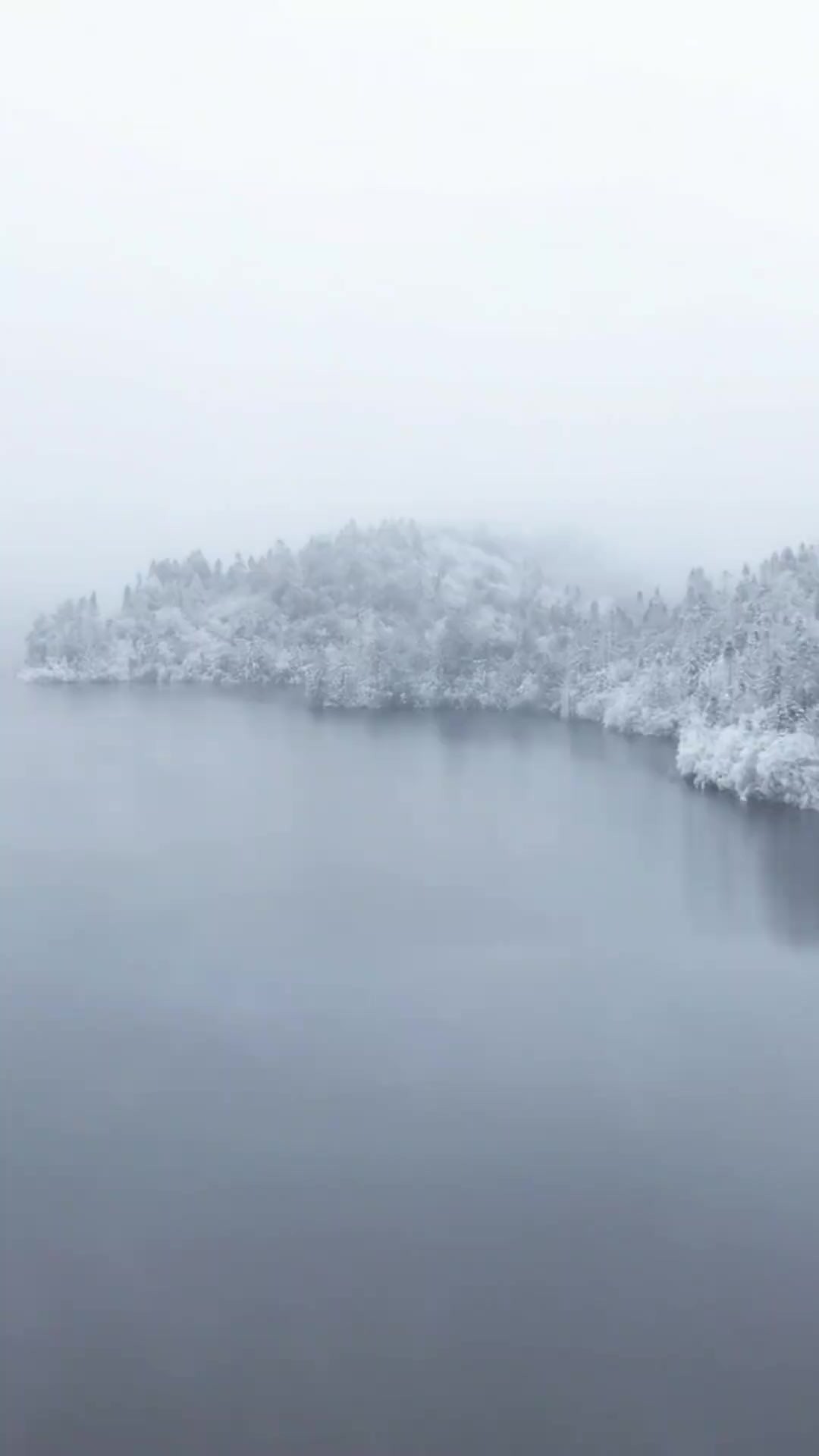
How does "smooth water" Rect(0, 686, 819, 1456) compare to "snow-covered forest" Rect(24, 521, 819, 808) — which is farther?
"snow-covered forest" Rect(24, 521, 819, 808)

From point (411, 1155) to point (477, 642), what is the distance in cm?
7956

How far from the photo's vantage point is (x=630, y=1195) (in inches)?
554

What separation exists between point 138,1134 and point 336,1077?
11.5 feet

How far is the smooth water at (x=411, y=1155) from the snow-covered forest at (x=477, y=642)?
10692mm

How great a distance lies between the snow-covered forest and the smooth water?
1069cm

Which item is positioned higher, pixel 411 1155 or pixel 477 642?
pixel 477 642

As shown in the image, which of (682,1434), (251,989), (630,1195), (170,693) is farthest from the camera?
(170,693)

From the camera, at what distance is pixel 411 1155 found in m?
15.1

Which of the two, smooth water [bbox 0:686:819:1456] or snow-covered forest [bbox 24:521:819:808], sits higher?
snow-covered forest [bbox 24:521:819:808]

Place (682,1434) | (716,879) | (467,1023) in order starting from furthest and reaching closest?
1. (716,879)
2. (467,1023)
3. (682,1434)

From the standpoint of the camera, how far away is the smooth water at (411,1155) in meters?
10.6

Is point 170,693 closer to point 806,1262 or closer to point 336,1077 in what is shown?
point 336,1077

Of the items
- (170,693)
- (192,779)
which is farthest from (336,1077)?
(170,693)

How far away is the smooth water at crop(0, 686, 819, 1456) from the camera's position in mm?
10602
